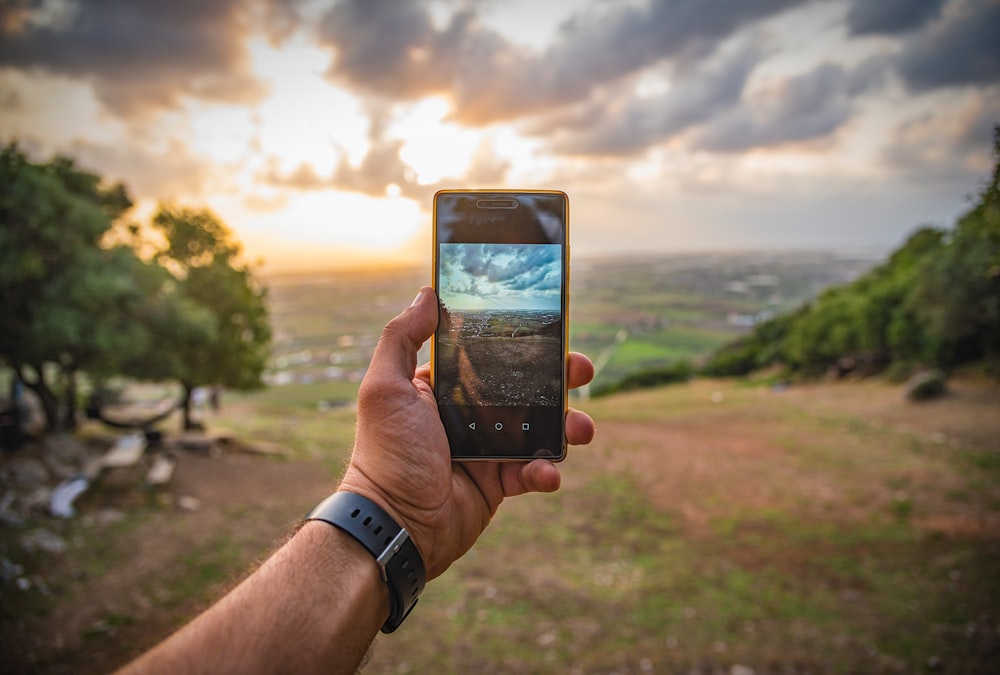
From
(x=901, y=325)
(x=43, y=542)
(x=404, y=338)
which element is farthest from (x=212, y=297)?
(x=901, y=325)

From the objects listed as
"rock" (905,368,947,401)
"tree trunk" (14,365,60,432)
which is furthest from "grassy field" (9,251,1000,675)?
"rock" (905,368,947,401)

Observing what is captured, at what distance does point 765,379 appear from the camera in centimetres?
3756

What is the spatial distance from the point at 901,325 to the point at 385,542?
3395 cm

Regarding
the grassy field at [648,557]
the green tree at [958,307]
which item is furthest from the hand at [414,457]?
the green tree at [958,307]

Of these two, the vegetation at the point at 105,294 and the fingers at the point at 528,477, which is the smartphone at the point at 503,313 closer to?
the fingers at the point at 528,477

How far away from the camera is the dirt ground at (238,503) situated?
7273 mm

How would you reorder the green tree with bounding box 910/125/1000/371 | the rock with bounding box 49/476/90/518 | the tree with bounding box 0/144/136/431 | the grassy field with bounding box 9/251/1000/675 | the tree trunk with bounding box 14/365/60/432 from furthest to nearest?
1. the green tree with bounding box 910/125/1000/371
2. the tree trunk with bounding box 14/365/60/432
3. the tree with bounding box 0/144/136/431
4. the rock with bounding box 49/476/90/518
5. the grassy field with bounding box 9/251/1000/675

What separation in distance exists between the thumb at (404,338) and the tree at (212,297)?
16.8 metres

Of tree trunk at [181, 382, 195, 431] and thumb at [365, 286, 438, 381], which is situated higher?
thumb at [365, 286, 438, 381]

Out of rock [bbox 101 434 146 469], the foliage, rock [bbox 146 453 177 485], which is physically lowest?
the foliage

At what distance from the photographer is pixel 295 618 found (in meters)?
1.87

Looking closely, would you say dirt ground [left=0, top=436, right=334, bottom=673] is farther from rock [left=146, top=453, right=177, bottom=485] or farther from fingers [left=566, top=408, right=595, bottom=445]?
fingers [left=566, top=408, right=595, bottom=445]

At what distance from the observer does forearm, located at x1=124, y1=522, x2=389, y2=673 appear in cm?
170

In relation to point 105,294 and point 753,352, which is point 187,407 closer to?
point 105,294
